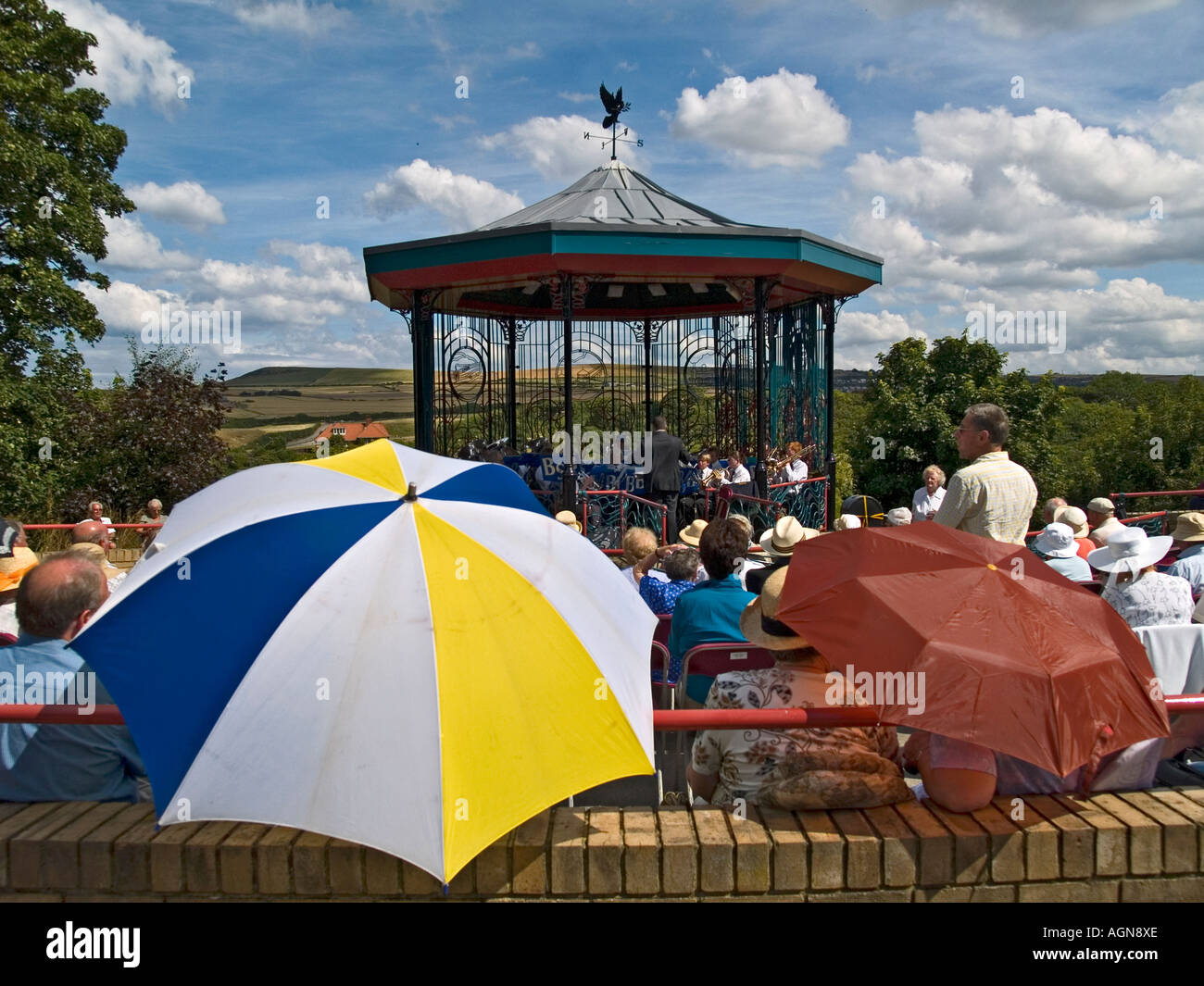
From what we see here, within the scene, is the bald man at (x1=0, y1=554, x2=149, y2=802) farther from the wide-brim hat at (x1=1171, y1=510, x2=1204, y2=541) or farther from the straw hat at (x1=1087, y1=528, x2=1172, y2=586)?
the wide-brim hat at (x1=1171, y1=510, x2=1204, y2=541)

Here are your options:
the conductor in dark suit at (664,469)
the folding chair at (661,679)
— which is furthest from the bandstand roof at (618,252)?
the folding chair at (661,679)

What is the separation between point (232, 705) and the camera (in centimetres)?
216

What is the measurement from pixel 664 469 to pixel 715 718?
8.88m

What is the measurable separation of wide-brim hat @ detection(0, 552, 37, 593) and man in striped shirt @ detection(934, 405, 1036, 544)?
5081 mm

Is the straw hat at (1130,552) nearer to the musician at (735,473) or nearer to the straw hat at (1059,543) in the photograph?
the straw hat at (1059,543)

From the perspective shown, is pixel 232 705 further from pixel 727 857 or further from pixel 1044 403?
pixel 1044 403

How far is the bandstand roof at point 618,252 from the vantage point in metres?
10.5

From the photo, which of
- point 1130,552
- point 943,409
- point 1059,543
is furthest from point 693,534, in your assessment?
point 943,409

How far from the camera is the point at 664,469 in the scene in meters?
11.4

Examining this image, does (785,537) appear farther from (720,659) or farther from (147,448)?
(147,448)

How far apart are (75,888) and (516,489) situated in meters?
1.81

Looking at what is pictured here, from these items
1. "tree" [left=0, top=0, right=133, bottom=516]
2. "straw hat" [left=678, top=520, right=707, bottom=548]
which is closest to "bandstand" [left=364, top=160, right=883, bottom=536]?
"straw hat" [left=678, top=520, right=707, bottom=548]

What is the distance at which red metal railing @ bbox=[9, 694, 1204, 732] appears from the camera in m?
2.50
